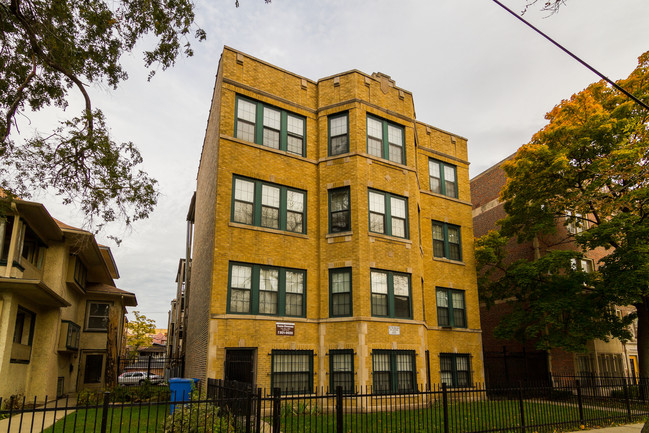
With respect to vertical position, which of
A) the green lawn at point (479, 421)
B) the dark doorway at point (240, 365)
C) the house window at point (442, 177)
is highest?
the house window at point (442, 177)

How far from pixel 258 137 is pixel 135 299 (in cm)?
1817

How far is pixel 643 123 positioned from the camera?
21.9 m

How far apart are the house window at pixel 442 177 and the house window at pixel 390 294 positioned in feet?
20.0

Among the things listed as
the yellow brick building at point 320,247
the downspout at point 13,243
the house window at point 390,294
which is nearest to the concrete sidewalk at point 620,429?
the yellow brick building at point 320,247

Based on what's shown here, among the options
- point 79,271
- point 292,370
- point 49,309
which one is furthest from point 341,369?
point 79,271

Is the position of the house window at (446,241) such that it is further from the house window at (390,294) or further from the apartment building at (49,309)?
the apartment building at (49,309)

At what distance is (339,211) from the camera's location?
19.3m

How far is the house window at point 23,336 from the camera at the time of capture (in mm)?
18781

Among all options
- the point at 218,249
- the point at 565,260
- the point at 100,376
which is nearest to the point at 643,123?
the point at 565,260

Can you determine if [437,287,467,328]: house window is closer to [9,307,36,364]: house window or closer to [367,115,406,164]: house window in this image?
[367,115,406,164]: house window

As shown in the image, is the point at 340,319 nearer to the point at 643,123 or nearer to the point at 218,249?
the point at 218,249

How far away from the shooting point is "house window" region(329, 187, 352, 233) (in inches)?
752

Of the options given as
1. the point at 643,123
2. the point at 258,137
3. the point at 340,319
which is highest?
the point at 643,123

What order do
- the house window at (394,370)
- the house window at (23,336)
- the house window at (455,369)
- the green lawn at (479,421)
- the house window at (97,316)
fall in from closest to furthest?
the green lawn at (479,421), the house window at (394,370), the house window at (23,336), the house window at (455,369), the house window at (97,316)
